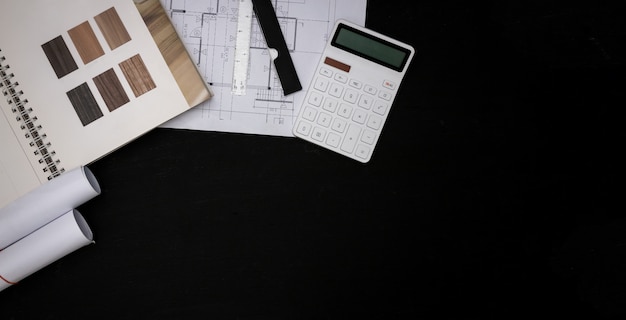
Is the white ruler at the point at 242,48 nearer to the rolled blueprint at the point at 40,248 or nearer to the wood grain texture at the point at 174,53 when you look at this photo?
the wood grain texture at the point at 174,53

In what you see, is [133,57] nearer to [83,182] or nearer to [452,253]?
[83,182]

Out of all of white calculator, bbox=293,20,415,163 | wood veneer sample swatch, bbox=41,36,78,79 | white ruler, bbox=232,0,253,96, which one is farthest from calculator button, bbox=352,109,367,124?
wood veneer sample swatch, bbox=41,36,78,79

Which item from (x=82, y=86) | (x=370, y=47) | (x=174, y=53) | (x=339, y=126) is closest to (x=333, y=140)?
(x=339, y=126)

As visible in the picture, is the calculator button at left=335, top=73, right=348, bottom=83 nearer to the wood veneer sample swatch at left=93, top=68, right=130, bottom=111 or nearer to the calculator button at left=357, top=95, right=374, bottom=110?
the calculator button at left=357, top=95, right=374, bottom=110

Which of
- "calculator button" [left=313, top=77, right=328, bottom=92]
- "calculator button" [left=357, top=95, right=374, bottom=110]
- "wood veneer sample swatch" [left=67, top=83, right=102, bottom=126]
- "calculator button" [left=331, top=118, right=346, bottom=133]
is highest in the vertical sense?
"wood veneer sample swatch" [left=67, top=83, right=102, bottom=126]

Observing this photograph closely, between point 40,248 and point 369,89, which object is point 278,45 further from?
point 40,248

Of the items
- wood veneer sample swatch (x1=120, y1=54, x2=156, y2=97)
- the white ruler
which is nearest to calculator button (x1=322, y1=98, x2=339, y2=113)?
the white ruler

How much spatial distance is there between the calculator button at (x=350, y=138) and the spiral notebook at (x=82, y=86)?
20 centimetres

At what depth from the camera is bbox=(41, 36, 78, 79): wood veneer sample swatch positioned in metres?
0.65

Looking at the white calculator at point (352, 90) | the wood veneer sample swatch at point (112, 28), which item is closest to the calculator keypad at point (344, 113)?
the white calculator at point (352, 90)

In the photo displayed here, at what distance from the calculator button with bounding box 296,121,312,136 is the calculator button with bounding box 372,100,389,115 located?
10 cm

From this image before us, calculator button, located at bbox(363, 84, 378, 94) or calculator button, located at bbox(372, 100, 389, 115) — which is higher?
calculator button, located at bbox(363, 84, 378, 94)

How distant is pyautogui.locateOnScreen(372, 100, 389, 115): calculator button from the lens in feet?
2.21

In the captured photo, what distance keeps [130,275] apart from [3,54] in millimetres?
349
